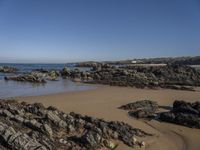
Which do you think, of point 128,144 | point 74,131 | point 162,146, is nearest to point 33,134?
point 74,131

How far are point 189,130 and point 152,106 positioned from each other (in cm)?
408

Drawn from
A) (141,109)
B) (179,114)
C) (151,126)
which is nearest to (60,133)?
(151,126)

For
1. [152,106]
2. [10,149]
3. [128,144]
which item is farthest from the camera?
[152,106]

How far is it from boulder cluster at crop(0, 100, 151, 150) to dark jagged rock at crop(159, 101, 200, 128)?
2143mm

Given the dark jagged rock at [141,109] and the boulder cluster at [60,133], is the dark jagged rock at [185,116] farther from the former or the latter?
the boulder cluster at [60,133]

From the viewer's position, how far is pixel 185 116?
11391 mm

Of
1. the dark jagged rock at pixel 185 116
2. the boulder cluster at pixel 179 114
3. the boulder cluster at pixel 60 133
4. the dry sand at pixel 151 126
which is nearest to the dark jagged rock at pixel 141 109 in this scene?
the boulder cluster at pixel 179 114

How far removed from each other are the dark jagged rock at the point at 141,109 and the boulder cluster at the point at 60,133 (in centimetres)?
255

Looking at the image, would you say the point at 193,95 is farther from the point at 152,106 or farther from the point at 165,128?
the point at 165,128

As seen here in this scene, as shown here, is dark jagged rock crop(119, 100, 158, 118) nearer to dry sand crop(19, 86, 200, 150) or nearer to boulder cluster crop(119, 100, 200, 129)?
boulder cluster crop(119, 100, 200, 129)

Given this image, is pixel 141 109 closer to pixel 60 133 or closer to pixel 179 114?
pixel 179 114

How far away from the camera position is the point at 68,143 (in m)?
8.25

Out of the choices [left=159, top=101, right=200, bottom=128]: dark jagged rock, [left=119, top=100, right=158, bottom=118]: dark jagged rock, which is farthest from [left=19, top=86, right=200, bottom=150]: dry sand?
[left=119, top=100, right=158, bottom=118]: dark jagged rock

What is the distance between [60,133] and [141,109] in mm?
5605
